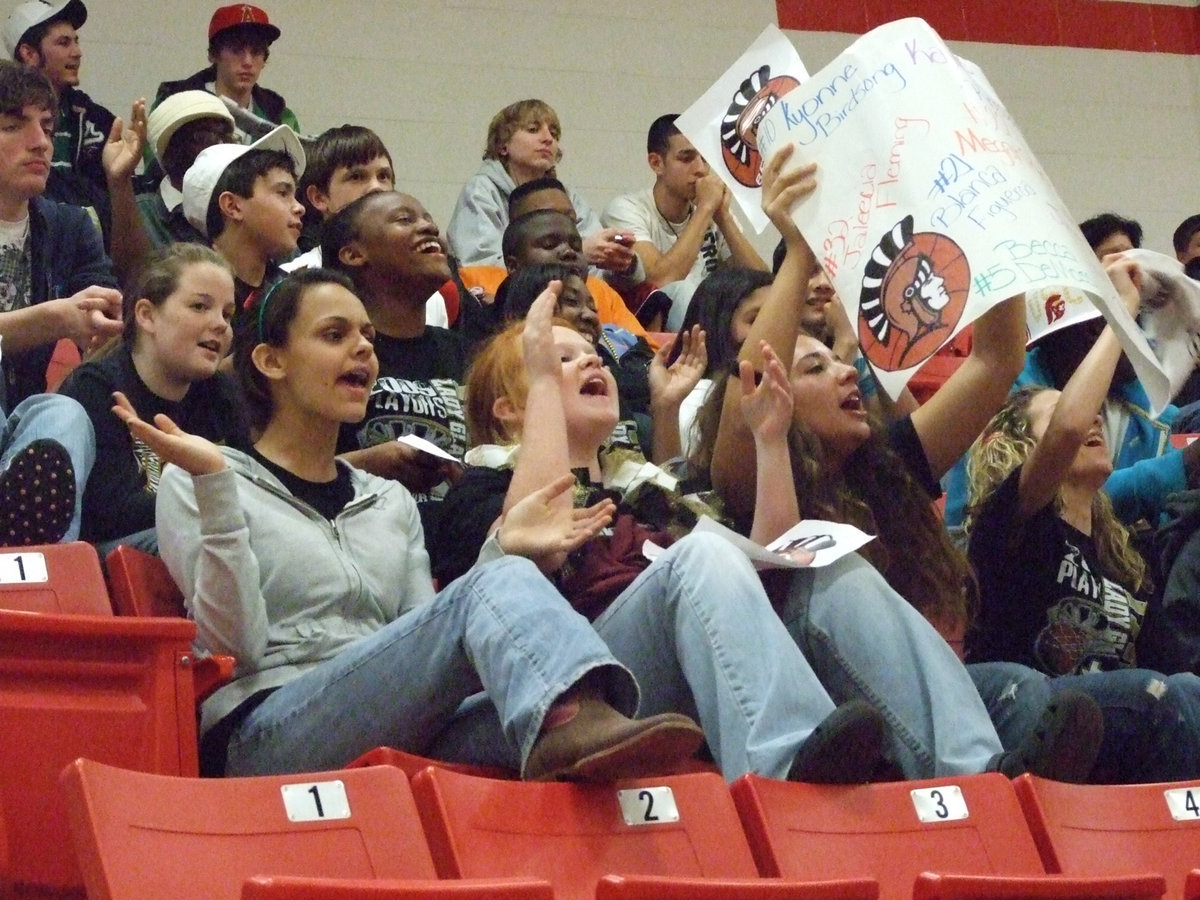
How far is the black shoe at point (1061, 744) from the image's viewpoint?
2.03m

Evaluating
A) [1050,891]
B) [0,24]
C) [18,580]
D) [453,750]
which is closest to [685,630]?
[453,750]

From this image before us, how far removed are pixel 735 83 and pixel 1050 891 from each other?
142cm

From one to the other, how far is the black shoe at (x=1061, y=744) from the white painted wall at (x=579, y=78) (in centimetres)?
362

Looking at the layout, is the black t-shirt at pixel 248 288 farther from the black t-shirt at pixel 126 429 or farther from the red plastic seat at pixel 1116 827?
the red plastic seat at pixel 1116 827

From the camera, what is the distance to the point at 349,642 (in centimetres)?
217

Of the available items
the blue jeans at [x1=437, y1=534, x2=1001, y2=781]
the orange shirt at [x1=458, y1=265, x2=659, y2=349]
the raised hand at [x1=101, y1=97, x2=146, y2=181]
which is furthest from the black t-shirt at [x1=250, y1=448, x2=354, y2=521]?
the orange shirt at [x1=458, y1=265, x2=659, y2=349]

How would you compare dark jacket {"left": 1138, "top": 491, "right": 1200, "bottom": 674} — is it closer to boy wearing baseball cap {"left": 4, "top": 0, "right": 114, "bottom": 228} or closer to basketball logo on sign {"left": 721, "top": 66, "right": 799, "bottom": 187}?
basketball logo on sign {"left": 721, "top": 66, "right": 799, "bottom": 187}

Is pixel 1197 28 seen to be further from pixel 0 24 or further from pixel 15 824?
pixel 15 824

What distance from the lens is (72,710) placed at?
1802 mm

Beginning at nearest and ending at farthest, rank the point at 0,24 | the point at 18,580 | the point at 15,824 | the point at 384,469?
the point at 15,824 < the point at 18,580 < the point at 384,469 < the point at 0,24

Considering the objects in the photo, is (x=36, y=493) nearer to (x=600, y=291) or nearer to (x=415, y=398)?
(x=415, y=398)

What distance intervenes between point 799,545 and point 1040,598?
596 millimetres

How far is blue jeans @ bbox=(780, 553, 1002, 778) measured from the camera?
6.95 feet

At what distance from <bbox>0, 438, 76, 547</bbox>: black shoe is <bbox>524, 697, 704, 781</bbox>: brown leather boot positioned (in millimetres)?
745
